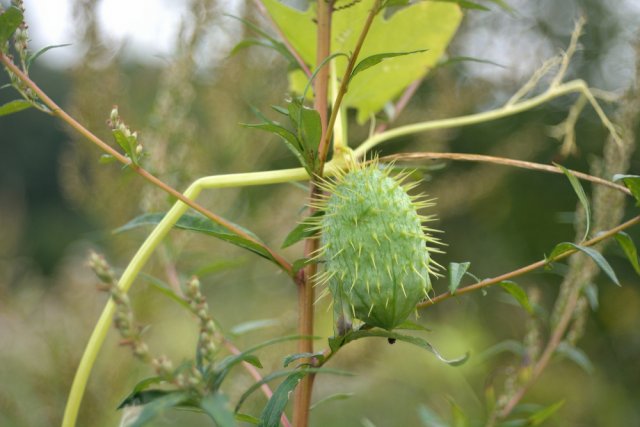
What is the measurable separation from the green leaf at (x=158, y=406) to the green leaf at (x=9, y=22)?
272 millimetres

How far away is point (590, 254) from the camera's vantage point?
46cm

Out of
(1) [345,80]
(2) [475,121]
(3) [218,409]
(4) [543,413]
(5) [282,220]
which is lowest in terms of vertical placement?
(3) [218,409]

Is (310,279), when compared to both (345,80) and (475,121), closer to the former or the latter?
(345,80)

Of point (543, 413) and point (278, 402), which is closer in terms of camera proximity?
point (278, 402)

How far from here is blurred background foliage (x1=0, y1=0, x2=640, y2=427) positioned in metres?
1.25

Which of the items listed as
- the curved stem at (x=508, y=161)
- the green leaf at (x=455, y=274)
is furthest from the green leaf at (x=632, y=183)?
the green leaf at (x=455, y=274)

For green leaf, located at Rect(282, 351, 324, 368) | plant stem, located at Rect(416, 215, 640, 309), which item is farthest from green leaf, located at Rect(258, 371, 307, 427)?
plant stem, located at Rect(416, 215, 640, 309)

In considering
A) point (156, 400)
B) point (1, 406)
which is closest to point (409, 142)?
point (1, 406)

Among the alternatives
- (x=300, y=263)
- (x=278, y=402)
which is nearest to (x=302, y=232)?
(x=300, y=263)

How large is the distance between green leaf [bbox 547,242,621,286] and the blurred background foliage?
0.33 meters

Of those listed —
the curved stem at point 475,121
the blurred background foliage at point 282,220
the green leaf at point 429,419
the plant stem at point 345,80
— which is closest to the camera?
the plant stem at point 345,80

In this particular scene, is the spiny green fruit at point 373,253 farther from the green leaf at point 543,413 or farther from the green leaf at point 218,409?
the green leaf at point 543,413

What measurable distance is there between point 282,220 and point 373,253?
3.19 ft

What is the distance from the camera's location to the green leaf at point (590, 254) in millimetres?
450
